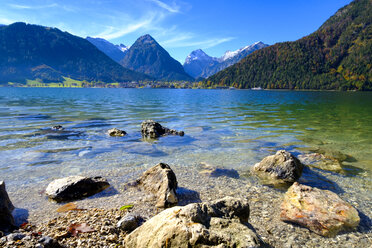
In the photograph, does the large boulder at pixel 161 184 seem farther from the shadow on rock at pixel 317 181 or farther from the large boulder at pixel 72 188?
the shadow on rock at pixel 317 181

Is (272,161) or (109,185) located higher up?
(272,161)

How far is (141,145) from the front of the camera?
18344 mm

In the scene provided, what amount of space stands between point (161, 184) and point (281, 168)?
6415 mm

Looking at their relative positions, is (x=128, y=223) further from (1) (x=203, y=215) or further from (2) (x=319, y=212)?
(2) (x=319, y=212)

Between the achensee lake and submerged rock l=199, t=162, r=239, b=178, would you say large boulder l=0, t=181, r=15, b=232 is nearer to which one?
the achensee lake

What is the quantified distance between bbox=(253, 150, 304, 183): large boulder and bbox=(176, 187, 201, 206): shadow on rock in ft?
14.0

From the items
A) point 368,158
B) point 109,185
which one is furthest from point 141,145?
point 368,158

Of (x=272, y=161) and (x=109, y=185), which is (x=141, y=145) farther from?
(x=272, y=161)

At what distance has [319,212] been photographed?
288 inches

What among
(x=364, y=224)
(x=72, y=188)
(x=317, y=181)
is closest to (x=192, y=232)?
(x=364, y=224)

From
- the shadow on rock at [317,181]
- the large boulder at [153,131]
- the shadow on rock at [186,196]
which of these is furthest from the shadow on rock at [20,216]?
the large boulder at [153,131]

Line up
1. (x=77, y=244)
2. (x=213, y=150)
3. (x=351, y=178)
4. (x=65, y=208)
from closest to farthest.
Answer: (x=77, y=244) < (x=65, y=208) < (x=351, y=178) < (x=213, y=150)

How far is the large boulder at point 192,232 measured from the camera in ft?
14.6

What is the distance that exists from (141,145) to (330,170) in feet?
43.6
